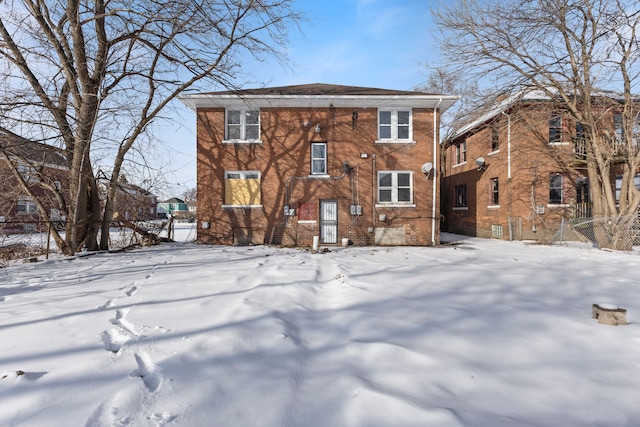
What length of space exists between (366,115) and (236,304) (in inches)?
431

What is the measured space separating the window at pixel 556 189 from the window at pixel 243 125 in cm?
1432

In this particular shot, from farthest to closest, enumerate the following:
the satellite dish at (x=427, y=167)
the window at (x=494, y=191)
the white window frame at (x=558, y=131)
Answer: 1. the window at (x=494, y=191)
2. the white window frame at (x=558, y=131)
3. the satellite dish at (x=427, y=167)

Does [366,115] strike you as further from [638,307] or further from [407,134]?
[638,307]

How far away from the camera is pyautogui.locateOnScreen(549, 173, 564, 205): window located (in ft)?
44.9

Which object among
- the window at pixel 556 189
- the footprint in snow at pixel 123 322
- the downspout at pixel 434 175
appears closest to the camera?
the footprint in snow at pixel 123 322

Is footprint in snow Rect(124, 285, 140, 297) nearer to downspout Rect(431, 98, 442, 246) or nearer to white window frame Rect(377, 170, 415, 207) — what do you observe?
white window frame Rect(377, 170, 415, 207)

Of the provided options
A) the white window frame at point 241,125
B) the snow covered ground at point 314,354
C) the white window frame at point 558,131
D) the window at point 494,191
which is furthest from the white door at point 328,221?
the white window frame at point 558,131

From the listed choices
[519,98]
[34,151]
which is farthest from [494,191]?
[34,151]

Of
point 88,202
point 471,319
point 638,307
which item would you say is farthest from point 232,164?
point 638,307

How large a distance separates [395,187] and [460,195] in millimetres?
8268

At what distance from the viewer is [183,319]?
3357mm

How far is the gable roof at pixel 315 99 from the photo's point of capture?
12055 millimetres

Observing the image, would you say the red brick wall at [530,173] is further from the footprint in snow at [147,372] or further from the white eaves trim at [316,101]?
the footprint in snow at [147,372]

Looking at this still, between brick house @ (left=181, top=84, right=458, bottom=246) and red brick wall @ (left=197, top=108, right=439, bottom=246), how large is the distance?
4 centimetres
